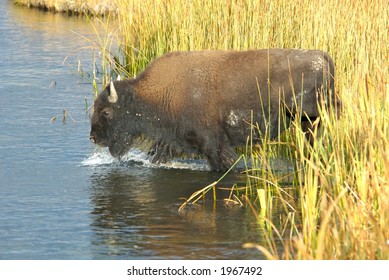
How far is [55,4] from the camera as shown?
25.1m

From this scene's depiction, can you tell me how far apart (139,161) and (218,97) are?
1421 millimetres

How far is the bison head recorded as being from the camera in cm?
1028

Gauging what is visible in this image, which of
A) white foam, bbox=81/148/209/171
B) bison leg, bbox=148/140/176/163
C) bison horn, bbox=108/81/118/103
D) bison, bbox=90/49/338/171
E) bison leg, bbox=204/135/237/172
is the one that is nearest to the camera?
bison, bbox=90/49/338/171

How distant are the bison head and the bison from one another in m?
0.01

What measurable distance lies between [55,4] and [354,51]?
1570cm

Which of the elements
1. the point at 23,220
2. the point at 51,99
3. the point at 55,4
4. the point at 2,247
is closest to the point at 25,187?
the point at 23,220

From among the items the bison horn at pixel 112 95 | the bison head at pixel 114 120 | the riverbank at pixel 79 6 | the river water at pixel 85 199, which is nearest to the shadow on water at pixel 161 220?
the river water at pixel 85 199

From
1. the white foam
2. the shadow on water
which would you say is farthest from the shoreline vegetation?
the white foam

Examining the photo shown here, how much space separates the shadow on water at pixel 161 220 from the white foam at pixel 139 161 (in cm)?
20

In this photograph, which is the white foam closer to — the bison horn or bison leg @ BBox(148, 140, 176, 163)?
bison leg @ BBox(148, 140, 176, 163)

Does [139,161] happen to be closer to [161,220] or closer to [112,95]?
[112,95]

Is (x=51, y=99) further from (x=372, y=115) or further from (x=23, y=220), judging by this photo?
(x=372, y=115)

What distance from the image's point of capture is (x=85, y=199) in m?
8.94

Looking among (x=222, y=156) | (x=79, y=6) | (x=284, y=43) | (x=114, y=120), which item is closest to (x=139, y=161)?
(x=114, y=120)
